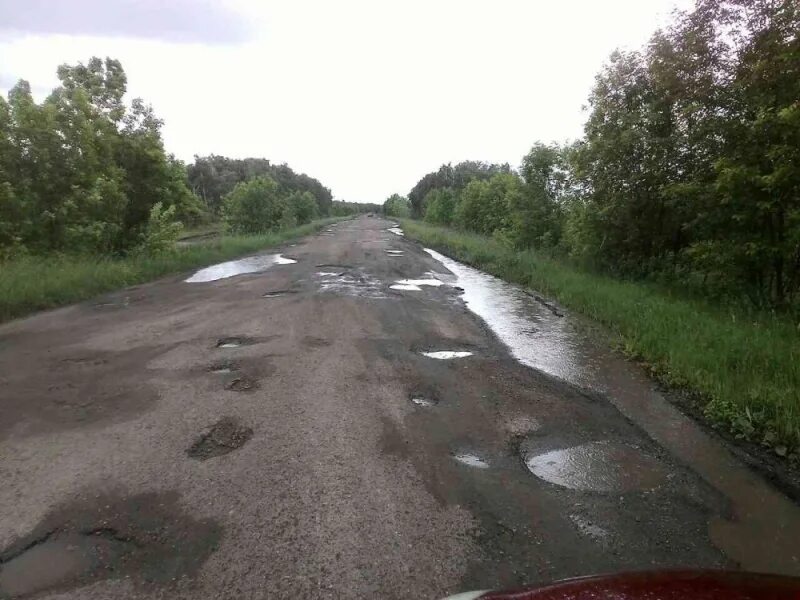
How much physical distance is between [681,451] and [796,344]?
9.99ft

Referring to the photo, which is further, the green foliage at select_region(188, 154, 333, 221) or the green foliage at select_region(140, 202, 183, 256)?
the green foliage at select_region(188, 154, 333, 221)

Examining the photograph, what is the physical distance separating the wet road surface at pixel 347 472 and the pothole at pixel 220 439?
0.02 m

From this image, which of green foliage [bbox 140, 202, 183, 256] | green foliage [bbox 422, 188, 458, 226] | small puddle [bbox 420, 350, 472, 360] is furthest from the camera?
green foliage [bbox 422, 188, 458, 226]

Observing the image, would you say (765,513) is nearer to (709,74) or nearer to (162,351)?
(162,351)

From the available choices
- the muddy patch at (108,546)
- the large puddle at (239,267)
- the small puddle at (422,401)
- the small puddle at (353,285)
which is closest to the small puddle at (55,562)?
the muddy patch at (108,546)

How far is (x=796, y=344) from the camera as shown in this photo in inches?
241

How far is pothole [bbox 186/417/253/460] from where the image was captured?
4.11 meters

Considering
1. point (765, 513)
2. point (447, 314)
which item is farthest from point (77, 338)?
point (765, 513)

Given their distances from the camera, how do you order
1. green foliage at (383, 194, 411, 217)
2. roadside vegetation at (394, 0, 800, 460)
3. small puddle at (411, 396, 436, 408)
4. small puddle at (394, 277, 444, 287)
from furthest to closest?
green foliage at (383, 194, 411, 217) → small puddle at (394, 277, 444, 287) → roadside vegetation at (394, 0, 800, 460) → small puddle at (411, 396, 436, 408)

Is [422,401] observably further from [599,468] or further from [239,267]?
[239,267]

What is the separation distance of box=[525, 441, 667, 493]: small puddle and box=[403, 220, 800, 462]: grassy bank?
1168mm

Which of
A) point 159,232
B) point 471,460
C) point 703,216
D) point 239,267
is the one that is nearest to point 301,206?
point 239,267

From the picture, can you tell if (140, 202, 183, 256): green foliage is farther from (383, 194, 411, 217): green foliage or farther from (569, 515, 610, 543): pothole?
(383, 194, 411, 217): green foliage

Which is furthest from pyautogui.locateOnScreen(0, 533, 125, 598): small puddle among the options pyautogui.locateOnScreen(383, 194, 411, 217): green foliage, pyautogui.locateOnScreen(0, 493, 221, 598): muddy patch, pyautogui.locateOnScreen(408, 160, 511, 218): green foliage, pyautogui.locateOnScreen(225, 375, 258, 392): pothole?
pyautogui.locateOnScreen(383, 194, 411, 217): green foliage
